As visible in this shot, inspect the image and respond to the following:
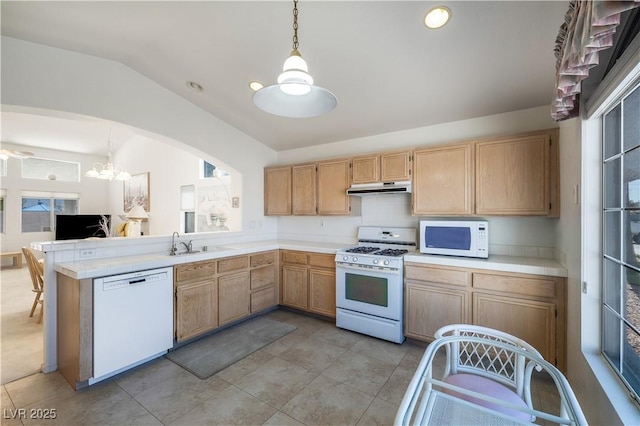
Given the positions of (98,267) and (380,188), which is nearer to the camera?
(98,267)

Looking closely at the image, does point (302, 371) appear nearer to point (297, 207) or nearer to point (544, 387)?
point (544, 387)

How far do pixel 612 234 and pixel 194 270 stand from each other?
11.0 ft

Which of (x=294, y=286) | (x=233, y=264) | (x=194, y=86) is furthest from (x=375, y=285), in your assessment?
(x=194, y=86)

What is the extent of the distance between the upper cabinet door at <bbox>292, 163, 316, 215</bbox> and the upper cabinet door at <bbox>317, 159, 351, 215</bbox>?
0.10 meters

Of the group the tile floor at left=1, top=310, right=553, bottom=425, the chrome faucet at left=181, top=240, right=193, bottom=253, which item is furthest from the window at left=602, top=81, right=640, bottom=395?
the chrome faucet at left=181, top=240, right=193, bottom=253

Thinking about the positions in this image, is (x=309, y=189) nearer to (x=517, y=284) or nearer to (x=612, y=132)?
(x=517, y=284)

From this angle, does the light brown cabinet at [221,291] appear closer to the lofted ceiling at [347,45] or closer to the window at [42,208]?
the lofted ceiling at [347,45]

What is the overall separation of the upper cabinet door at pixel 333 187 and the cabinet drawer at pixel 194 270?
1.58m

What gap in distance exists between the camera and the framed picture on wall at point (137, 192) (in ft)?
23.8

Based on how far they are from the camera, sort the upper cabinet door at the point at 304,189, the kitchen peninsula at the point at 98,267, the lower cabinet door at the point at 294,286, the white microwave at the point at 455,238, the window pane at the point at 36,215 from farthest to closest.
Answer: the window pane at the point at 36,215, the upper cabinet door at the point at 304,189, the lower cabinet door at the point at 294,286, the white microwave at the point at 455,238, the kitchen peninsula at the point at 98,267

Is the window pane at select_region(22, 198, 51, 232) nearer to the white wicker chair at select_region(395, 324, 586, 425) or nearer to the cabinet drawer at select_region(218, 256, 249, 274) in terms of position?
the cabinet drawer at select_region(218, 256, 249, 274)

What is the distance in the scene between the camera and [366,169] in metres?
3.45

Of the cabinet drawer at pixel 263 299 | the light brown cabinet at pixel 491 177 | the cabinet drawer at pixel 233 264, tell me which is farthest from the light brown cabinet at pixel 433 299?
the cabinet drawer at pixel 233 264

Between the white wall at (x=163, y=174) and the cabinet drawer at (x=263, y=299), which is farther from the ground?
the white wall at (x=163, y=174)
